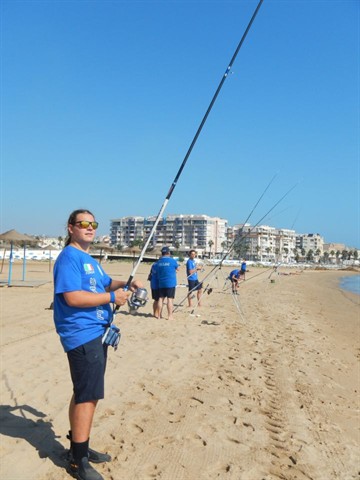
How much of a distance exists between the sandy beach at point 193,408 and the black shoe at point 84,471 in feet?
0.35

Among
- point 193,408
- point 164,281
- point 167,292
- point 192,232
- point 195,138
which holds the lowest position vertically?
point 193,408

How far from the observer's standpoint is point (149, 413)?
3.78 metres

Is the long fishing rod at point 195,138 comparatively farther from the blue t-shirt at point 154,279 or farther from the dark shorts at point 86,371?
the blue t-shirt at point 154,279

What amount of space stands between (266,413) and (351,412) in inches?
39.4

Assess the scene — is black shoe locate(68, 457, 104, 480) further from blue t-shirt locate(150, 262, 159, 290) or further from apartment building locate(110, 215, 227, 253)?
apartment building locate(110, 215, 227, 253)

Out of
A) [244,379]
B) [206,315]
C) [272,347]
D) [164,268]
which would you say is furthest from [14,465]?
[206,315]

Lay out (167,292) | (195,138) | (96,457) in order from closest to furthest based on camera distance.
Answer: (96,457) < (195,138) < (167,292)

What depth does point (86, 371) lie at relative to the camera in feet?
8.71

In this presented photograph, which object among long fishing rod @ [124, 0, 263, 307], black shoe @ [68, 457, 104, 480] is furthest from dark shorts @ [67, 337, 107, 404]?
long fishing rod @ [124, 0, 263, 307]

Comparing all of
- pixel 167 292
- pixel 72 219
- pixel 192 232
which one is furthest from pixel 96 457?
pixel 192 232

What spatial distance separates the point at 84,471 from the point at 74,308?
1.03m

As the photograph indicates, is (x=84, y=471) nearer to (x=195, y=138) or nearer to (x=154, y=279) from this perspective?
(x=195, y=138)

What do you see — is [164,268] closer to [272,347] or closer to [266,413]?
[272,347]

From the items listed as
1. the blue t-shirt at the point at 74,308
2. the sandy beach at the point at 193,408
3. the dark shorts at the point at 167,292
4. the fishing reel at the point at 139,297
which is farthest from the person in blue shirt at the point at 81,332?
the dark shorts at the point at 167,292
